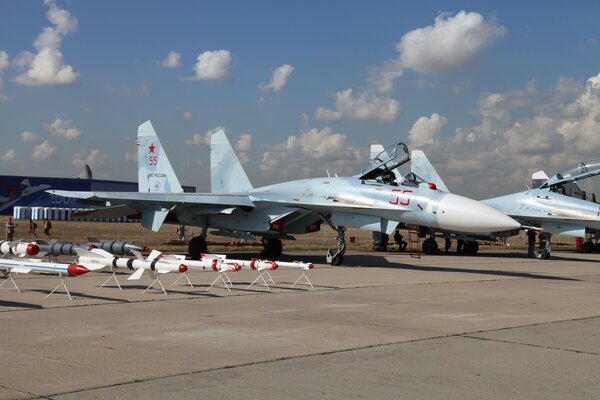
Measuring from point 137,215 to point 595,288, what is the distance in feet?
43.2

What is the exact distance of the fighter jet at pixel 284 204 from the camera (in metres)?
17.1

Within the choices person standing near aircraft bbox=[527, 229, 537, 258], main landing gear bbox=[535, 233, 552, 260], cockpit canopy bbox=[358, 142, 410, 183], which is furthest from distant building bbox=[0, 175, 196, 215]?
cockpit canopy bbox=[358, 142, 410, 183]

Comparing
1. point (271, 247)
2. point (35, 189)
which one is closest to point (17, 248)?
point (271, 247)

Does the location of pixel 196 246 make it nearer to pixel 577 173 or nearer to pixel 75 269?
pixel 75 269

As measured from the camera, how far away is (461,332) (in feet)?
27.9

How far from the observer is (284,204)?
19.8m

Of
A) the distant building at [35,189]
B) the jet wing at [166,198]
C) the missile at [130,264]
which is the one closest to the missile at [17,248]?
the missile at [130,264]

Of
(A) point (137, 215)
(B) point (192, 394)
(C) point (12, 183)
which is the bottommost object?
(B) point (192, 394)

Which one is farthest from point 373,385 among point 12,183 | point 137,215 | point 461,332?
point 12,183

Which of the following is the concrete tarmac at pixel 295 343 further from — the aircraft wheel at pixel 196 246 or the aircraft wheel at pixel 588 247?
the aircraft wheel at pixel 588 247

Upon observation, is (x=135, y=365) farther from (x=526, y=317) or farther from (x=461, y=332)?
(x=526, y=317)

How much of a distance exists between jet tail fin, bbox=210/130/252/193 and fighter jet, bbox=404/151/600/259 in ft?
29.6

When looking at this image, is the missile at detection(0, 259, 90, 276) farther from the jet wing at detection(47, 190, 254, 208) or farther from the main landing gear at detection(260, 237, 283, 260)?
the main landing gear at detection(260, 237, 283, 260)

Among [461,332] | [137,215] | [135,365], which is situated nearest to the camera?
[135,365]
